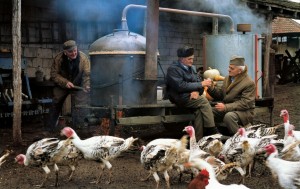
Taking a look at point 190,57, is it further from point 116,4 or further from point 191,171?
point 116,4

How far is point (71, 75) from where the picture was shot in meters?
10.1

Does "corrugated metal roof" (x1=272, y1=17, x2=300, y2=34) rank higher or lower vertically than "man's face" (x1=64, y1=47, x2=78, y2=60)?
higher

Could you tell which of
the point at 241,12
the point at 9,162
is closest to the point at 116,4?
the point at 241,12

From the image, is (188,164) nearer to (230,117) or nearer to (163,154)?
(163,154)

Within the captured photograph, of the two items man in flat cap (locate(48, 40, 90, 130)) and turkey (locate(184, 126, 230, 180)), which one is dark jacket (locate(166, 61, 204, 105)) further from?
turkey (locate(184, 126, 230, 180))

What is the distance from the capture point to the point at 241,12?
50.8 ft

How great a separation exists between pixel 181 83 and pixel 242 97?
3.76ft

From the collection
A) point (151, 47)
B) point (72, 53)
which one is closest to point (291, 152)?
point (151, 47)

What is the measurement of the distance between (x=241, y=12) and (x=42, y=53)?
6.30 meters

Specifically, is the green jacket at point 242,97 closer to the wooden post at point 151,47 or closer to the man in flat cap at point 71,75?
the wooden post at point 151,47

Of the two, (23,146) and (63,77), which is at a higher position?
(63,77)

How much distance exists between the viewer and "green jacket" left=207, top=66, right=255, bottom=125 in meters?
8.98

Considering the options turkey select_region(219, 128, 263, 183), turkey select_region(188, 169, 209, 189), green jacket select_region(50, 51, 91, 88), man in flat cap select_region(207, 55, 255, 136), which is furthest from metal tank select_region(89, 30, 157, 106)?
turkey select_region(188, 169, 209, 189)

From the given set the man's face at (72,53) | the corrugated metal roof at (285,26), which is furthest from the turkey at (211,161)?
the corrugated metal roof at (285,26)
